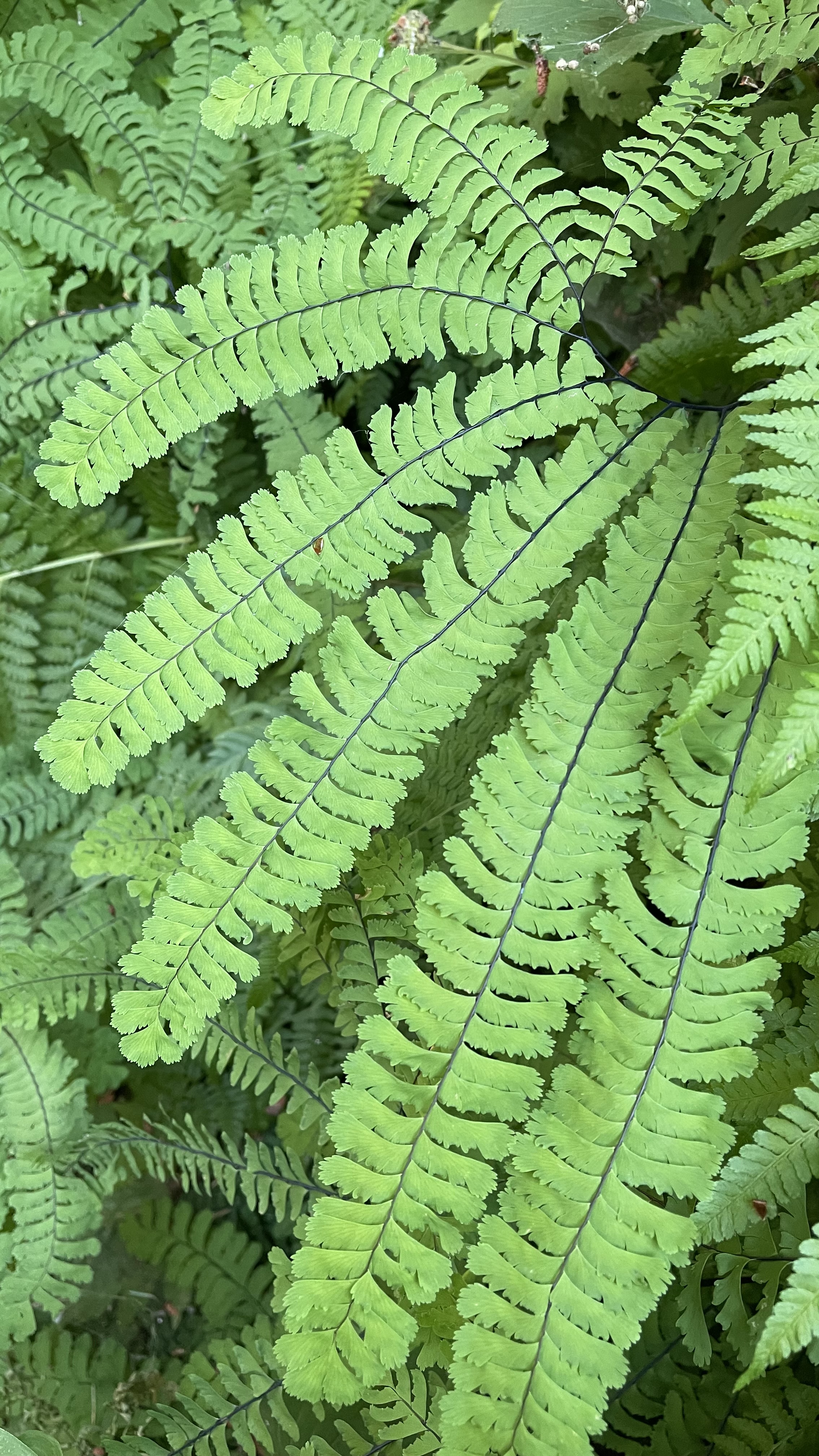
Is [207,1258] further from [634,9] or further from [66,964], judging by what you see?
[634,9]

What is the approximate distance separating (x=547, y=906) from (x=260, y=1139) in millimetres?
1358

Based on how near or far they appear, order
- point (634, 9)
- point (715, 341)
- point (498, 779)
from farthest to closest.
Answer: point (715, 341)
point (634, 9)
point (498, 779)

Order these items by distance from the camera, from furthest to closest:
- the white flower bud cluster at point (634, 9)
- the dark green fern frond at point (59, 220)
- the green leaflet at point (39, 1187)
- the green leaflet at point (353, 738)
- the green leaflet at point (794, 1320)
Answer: the dark green fern frond at point (59, 220), the green leaflet at point (39, 1187), the white flower bud cluster at point (634, 9), the green leaflet at point (353, 738), the green leaflet at point (794, 1320)

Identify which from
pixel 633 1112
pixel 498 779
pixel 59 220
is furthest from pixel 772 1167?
pixel 59 220

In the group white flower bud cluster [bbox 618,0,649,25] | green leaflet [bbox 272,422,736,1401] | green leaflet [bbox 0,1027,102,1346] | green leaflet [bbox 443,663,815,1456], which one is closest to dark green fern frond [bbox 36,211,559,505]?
green leaflet [bbox 272,422,736,1401]

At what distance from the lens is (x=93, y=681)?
1.12 m

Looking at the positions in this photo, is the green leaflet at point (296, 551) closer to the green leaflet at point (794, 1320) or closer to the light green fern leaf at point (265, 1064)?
the light green fern leaf at point (265, 1064)

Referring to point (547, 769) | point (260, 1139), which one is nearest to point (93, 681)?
point (547, 769)

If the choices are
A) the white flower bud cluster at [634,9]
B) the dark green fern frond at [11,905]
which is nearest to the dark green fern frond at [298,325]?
the white flower bud cluster at [634,9]

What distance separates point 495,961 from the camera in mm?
1021

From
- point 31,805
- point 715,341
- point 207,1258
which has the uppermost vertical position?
point 715,341

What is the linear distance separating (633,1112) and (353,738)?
52 cm

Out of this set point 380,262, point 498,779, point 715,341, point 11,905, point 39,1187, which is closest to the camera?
point 498,779

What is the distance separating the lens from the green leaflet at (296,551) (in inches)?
44.2
